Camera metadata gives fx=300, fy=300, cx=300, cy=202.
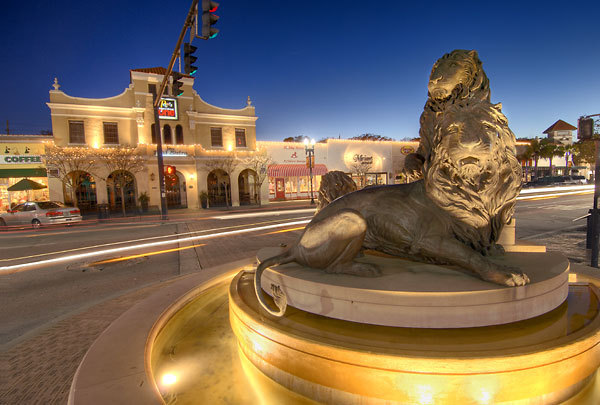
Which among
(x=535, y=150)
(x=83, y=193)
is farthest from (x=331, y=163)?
(x=535, y=150)

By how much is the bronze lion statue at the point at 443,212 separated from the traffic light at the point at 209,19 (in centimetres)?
753

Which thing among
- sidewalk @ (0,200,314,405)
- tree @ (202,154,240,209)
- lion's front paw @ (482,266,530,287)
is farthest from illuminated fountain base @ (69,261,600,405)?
tree @ (202,154,240,209)

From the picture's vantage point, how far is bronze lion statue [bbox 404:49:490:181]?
254 centimetres

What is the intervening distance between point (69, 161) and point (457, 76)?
27000 mm

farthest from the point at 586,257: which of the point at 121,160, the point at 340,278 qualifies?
the point at 121,160

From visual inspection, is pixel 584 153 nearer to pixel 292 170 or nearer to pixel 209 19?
pixel 292 170

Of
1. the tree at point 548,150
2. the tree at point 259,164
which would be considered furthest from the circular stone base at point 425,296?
the tree at point 548,150

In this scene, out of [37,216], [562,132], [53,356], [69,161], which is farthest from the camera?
[562,132]

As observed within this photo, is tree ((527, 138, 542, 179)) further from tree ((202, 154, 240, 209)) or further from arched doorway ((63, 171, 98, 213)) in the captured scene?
arched doorway ((63, 171, 98, 213))

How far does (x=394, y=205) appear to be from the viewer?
2.38 m

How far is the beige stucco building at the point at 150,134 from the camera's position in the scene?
24250 millimetres

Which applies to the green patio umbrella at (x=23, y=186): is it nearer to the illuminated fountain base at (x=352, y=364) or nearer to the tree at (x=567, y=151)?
the illuminated fountain base at (x=352, y=364)

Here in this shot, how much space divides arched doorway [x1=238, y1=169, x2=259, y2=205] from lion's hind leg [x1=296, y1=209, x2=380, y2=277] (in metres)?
28.3

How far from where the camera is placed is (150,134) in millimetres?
26266
